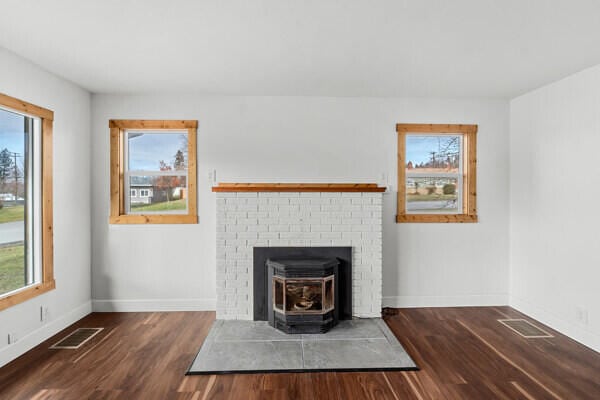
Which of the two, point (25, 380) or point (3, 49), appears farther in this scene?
point (3, 49)

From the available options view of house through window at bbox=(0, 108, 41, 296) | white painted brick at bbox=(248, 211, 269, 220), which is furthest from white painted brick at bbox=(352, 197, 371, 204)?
view of house through window at bbox=(0, 108, 41, 296)

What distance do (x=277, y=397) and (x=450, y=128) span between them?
3531mm

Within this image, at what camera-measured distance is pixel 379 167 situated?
4.18 m

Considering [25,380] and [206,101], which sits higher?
[206,101]

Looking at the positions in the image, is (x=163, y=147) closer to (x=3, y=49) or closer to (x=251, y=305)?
(x=3, y=49)

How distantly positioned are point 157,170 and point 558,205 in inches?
175

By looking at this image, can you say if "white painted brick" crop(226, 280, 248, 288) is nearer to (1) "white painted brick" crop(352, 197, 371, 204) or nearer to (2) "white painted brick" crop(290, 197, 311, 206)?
(2) "white painted brick" crop(290, 197, 311, 206)

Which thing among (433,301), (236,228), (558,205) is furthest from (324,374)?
(558,205)

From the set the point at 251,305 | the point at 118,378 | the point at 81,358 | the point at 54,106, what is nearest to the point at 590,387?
the point at 251,305

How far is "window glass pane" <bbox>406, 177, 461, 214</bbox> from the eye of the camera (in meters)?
4.32

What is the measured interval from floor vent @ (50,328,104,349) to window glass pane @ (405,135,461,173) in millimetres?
3900

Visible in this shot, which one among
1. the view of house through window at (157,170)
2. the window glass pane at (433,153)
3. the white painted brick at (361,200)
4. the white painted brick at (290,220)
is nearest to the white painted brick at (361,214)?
the white painted brick at (361,200)

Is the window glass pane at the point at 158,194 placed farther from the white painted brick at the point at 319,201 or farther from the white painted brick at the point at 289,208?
the white painted brick at the point at 319,201

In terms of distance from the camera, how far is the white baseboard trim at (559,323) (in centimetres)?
314
